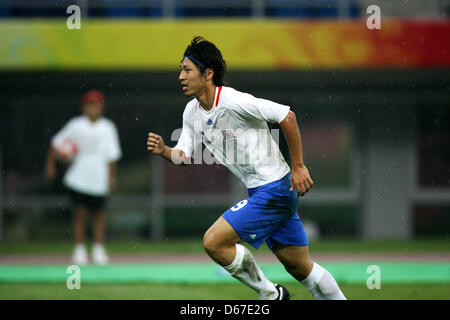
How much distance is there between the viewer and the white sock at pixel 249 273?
5.37 meters

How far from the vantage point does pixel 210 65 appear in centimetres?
557

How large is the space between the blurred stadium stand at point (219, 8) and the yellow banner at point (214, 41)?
228 cm

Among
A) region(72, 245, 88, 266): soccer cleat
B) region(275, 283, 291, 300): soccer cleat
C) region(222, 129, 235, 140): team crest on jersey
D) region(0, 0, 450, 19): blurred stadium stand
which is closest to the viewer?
region(222, 129, 235, 140): team crest on jersey

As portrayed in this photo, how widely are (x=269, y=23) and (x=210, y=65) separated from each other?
6.47 meters

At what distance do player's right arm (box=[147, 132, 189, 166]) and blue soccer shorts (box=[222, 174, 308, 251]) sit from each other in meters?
0.58

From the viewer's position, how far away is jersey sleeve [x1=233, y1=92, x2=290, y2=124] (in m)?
5.25

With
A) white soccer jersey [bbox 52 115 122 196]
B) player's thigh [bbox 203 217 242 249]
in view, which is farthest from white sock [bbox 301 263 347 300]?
white soccer jersey [bbox 52 115 122 196]

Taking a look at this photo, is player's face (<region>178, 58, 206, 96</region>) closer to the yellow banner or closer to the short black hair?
the short black hair

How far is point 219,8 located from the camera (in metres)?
14.2

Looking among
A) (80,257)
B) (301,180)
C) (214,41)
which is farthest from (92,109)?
(301,180)

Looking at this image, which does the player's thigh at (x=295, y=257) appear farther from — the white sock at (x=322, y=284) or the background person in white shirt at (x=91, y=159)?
the background person in white shirt at (x=91, y=159)

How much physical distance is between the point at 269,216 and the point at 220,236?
1.42 ft

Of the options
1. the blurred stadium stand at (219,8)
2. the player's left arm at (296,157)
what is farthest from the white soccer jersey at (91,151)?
the player's left arm at (296,157)
